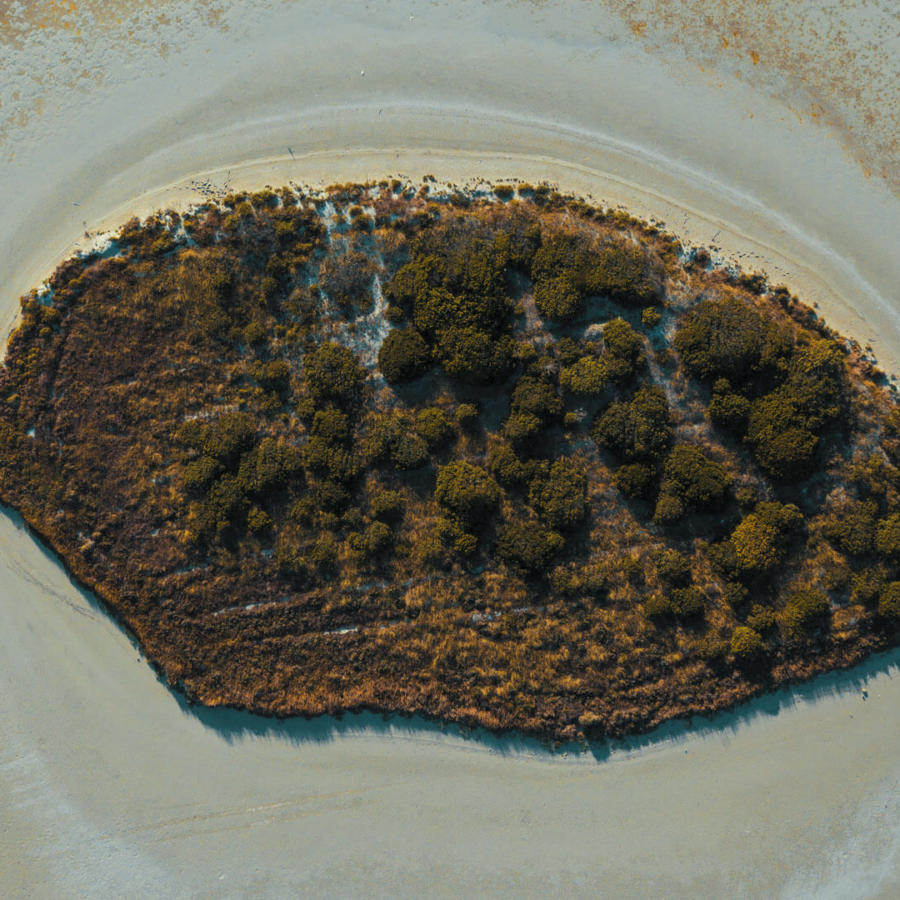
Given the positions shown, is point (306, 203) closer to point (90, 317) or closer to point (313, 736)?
point (90, 317)

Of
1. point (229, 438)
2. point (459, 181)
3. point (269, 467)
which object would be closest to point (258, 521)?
point (269, 467)

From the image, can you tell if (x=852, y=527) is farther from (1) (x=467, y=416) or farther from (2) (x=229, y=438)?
(2) (x=229, y=438)

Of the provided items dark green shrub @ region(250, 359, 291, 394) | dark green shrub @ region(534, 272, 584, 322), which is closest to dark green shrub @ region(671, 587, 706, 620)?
dark green shrub @ region(534, 272, 584, 322)

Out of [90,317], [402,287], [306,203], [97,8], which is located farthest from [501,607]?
[97,8]

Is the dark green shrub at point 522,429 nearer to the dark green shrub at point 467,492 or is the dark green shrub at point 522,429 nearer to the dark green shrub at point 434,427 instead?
the dark green shrub at point 467,492

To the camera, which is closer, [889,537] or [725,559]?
[725,559]

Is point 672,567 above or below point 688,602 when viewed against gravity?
above
